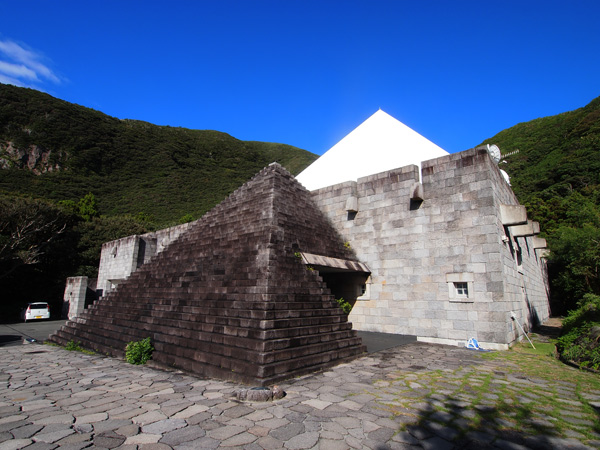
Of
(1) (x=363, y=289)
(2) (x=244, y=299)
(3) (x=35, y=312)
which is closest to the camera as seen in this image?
(2) (x=244, y=299)

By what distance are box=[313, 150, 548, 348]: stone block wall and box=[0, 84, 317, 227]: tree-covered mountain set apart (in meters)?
36.0

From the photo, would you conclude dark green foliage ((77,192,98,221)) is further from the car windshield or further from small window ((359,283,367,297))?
small window ((359,283,367,297))

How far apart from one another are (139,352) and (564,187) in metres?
45.4

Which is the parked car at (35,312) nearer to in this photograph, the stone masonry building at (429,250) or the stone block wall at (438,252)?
the stone masonry building at (429,250)

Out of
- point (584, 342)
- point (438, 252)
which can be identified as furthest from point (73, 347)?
point (584, 342)

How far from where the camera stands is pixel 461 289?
8.56 metres

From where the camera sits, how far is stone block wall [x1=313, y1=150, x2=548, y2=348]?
8.09 m

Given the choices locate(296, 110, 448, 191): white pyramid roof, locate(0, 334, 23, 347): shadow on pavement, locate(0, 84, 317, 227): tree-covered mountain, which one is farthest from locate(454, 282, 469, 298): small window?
locate(0, 84, 317, 227): tree-covered mountain

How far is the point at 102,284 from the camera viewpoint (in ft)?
65.8

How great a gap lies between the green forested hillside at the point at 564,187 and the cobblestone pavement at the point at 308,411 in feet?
37.2

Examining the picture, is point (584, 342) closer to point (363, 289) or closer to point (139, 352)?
point (363, 289)

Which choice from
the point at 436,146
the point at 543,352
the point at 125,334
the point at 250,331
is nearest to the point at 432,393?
the point at 250,331

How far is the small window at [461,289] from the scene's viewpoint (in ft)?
27.7

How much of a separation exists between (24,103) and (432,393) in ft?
212
